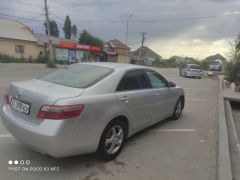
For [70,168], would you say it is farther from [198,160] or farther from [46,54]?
[46,54]

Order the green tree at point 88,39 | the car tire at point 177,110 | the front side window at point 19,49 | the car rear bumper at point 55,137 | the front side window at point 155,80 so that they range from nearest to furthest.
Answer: the car rear bumper at point 55,137 < the front side window at point 155,80 < the car tire at point 177,110 < the front side window at point 19,49 < the green tree at point 88,39

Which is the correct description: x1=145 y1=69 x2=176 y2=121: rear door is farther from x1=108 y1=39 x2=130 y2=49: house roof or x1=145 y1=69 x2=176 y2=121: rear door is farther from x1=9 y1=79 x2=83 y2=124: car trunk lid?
x1=108 y1=39 x2=130 y2=49: house roof

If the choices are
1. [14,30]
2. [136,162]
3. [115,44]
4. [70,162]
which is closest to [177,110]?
[136,162]

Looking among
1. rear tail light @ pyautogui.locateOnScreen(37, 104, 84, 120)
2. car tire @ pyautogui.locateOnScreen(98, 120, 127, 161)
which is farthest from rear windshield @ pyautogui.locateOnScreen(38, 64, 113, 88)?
car tire @ pyautogui.locateOnScreen(98, 120, 127, 161)

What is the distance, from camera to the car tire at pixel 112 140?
12.5ft

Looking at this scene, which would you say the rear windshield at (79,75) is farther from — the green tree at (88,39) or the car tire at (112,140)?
the green tree at (88,39)

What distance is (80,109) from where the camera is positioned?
335 centimetres

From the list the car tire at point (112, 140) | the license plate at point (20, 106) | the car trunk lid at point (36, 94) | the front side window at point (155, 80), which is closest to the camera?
the car trunk lid at point (36, 94)

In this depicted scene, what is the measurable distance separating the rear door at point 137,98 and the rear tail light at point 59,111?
91cm

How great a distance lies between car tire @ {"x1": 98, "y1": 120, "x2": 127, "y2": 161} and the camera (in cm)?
382

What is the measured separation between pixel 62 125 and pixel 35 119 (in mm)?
463

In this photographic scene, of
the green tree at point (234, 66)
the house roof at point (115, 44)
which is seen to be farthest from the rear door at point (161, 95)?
the house roof at point (115, 44)

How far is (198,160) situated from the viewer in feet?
14.0

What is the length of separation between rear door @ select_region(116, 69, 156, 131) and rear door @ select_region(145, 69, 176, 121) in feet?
0.67
